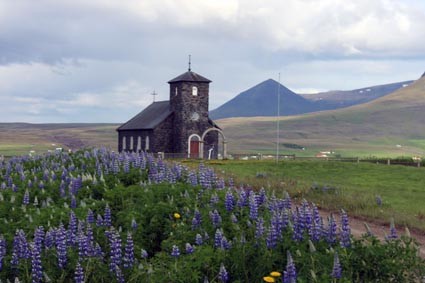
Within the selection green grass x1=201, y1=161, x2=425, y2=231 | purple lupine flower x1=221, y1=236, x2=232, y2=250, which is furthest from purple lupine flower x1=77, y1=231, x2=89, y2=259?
green grass x1=201, y1=161, x2=425, y2=231

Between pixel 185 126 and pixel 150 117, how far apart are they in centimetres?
773

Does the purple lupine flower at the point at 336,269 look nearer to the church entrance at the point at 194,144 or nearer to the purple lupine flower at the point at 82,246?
the purple lupine flower at the point at 82,246

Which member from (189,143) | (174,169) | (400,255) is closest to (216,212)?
(400,255)

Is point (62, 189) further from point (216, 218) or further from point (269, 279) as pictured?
point (269, 279)

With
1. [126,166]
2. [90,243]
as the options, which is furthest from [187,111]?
[90,243]

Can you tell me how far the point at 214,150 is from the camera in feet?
214

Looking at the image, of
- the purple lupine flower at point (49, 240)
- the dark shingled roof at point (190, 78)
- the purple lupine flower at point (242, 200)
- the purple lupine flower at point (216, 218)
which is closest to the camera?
the purple lupine flower at point (49, 240)

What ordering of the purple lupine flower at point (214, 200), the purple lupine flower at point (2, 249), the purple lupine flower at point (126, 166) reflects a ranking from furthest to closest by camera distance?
the purple lupine flower at point (126, 166)
the purple lupine flower at point (214, 200)
the purple lupine flower at point (2, 249)

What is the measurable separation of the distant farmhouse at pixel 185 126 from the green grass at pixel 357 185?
54.7ft

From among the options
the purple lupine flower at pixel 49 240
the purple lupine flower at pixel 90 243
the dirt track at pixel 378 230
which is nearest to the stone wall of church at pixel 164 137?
the dirt track at pixel 378 230

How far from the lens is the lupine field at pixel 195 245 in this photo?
10078 millimetres

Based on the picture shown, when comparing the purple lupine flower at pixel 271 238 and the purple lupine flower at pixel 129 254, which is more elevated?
the purple lupine flower at pixel 271 238

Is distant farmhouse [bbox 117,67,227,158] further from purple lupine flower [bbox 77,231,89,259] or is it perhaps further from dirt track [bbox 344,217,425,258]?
purple lupine flower [bbox 77,231,89,259]

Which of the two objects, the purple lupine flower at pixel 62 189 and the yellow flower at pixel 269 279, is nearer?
the yellow flower at pixel 269 279
